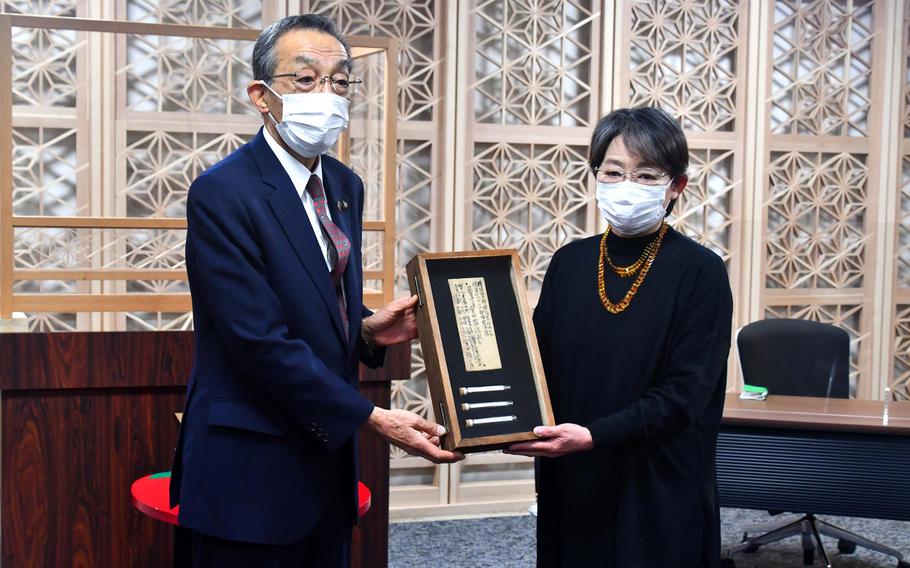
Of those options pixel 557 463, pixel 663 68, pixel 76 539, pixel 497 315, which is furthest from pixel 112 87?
pixel 663 68

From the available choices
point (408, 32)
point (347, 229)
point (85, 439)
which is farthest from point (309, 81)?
point (408, 32)

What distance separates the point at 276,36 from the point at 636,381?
38.2 inches

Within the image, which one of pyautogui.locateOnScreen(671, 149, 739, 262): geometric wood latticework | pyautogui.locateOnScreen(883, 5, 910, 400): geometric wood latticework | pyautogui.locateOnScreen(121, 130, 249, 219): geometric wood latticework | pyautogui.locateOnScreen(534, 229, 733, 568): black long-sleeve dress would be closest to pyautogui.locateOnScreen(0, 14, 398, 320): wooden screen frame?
pyautogui.locateOnScreen(121, 130, 249, 219): geometric wood latticework

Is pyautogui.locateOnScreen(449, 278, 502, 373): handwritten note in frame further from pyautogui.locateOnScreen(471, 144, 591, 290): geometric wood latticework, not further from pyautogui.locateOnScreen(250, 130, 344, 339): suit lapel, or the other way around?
pyautogui.locateOnScreen(471, 144, 591, 290): geometric wood latticework

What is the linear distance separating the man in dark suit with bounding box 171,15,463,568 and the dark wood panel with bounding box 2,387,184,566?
102cm

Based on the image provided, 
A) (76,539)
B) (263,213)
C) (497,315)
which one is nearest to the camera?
(263,213)

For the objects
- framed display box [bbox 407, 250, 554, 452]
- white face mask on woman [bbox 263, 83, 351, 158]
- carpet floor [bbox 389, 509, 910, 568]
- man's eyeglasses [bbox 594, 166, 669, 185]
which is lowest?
carpet floor [bbox 389, 509, 910, 568]

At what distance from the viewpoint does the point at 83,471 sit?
9.24 feet

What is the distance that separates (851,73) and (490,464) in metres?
2.73

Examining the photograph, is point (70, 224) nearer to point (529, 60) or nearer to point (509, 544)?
point (509, 544)

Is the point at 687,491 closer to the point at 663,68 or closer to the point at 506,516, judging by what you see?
the point at 506,516

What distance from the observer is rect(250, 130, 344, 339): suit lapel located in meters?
1.80

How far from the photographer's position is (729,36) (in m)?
4.99

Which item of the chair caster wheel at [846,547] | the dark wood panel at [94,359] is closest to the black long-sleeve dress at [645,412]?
the dark wood panel at [94,359]
